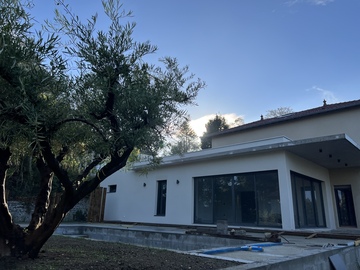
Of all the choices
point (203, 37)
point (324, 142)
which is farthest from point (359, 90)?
point (203, 37)

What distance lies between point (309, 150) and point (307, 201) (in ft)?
8.80

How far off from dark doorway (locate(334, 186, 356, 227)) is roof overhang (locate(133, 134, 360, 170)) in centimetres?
151

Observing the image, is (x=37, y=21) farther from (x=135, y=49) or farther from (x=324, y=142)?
(x=324, y=142)

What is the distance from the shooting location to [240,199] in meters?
11.9

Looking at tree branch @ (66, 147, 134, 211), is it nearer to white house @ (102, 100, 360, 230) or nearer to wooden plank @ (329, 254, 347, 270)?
wooden plank @ (329, 254, 347, 270)

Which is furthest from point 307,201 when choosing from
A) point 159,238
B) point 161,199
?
point 161,199

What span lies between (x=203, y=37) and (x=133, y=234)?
24.7 ft

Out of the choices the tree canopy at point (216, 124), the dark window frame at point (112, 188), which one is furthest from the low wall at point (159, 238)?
the tree canopy at point (216, 124)

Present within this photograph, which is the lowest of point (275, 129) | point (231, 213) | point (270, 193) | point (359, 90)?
point (231, 213)

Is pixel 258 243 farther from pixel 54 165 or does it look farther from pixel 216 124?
pixel 216 124

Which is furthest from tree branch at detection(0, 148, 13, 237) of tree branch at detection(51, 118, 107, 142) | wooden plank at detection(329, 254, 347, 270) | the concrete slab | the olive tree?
wooden plank at detection(329, 254, 347, 270)

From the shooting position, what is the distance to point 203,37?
871 centimetres

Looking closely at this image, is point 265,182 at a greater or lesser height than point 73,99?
lesser

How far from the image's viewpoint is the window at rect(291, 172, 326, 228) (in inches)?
445
